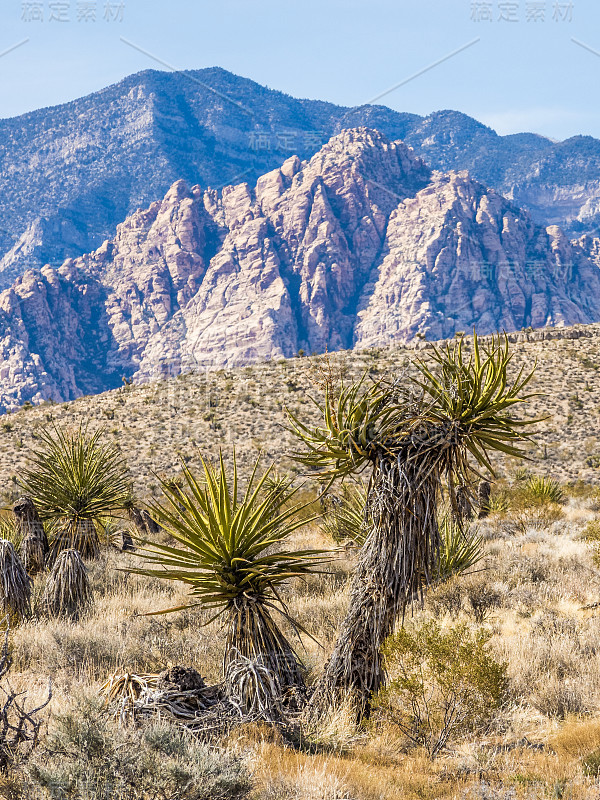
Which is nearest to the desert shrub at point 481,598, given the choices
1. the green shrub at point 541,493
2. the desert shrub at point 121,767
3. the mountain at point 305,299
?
the desert shrub at point 121,767

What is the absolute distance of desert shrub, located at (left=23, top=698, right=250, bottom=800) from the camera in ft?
10.4

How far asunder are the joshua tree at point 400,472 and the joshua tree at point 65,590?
13.2ft

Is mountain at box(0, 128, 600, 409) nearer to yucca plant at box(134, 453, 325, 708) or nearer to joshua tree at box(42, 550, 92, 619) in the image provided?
joshua tree at box(42, 550, 92, 619)

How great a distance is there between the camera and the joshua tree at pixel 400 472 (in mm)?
5000

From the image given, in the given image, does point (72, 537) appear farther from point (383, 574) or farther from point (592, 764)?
point (592, 764)

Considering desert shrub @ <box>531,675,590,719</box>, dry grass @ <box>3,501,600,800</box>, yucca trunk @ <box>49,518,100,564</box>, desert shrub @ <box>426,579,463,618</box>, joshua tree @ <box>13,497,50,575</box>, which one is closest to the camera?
dry grass @ <box>3,501,600,800</box>

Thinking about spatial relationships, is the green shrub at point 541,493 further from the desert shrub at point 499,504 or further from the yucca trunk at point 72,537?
the yucca trunk at point 72,537

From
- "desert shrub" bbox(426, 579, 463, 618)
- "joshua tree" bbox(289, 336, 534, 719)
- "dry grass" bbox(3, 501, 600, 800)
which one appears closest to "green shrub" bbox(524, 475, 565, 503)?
"dry grass" bbox(3, 501, 600, 800)

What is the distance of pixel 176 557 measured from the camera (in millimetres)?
5215

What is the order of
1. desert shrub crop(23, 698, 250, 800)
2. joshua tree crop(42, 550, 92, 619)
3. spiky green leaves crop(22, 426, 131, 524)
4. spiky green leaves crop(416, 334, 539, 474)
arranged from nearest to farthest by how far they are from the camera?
1. desert shrub crop(23, 698, 250, 800)
2. spiky green leaves crop(416, 334, 539, 474)
3. joshua tree crop(42, 550, 92, 619)
4. spiky green leaves crop(22, 426, 131, 524)

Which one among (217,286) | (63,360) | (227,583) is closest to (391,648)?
(227,583)

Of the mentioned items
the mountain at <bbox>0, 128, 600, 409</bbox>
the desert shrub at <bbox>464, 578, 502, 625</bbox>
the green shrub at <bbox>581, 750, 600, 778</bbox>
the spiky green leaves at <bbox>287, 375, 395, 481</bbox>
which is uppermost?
the mountain at <bbox>0, 128, 600, 409</bbox>

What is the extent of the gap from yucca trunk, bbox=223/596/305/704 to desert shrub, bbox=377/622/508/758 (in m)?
0.83

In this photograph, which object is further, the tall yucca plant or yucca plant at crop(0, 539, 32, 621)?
the tall yucca plant
